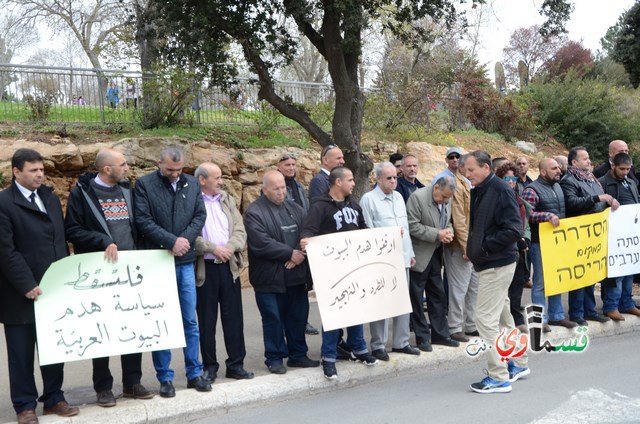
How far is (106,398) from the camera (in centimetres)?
570

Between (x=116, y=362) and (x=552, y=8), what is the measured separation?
332 inches

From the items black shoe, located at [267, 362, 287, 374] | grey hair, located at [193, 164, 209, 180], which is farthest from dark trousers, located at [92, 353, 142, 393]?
grey hair, located at [193, 164, 209, 180]

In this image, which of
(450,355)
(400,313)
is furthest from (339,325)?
(450,355)

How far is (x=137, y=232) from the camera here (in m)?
6.05

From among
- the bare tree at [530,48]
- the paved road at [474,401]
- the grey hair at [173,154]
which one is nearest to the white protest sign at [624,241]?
the paved road at [474,401]

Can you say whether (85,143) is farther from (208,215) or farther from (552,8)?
(552,8)

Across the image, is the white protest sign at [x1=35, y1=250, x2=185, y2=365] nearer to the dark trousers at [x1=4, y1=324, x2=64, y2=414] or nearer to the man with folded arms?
the dark trousers at [x1=4, y1=324, x2=64, y2=414]

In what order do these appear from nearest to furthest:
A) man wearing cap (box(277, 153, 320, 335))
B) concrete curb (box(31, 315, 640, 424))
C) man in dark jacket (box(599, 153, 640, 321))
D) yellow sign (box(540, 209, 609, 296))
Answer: concrete curb (box(31, 315, 640, 424)) → man wearing cap (box(277, 153, 320, 335)) → yellow sign (box(540, 209, 609, 296)) → man in dark jacket (box(599, 153, 640, 321))

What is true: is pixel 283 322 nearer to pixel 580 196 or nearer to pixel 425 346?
pixel 425 346

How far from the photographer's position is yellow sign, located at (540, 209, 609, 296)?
26.3ft

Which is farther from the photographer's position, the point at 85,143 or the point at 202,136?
the point at 202,136

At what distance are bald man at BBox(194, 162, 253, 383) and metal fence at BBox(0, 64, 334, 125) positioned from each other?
592 centimetres

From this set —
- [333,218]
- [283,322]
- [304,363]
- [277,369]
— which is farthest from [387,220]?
[277,369]

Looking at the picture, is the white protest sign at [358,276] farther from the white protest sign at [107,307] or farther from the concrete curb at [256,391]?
the white protest sign at [107,307]
